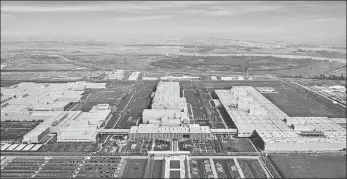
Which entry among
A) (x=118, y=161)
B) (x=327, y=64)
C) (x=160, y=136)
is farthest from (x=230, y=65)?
(x=118, y=161)

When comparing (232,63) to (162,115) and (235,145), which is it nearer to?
(162,115)

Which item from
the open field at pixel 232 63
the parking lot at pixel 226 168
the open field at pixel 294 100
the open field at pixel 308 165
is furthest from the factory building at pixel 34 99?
the open field at pixel 232 63

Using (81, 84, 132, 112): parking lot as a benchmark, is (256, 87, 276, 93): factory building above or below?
above

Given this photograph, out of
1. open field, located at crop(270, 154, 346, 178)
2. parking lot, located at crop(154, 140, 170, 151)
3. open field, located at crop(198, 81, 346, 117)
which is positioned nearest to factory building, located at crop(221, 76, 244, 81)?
open field, located at crop(198, 81, 346, 117)

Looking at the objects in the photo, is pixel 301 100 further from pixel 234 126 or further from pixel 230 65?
pixel 230 65

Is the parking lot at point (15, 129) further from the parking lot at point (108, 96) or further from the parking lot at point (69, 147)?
the parking lot at point (108, 96)

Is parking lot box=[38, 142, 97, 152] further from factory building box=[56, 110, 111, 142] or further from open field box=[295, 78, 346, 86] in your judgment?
open field box=[295, 78, 346, 86]

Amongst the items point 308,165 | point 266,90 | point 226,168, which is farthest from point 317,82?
point 226,168
